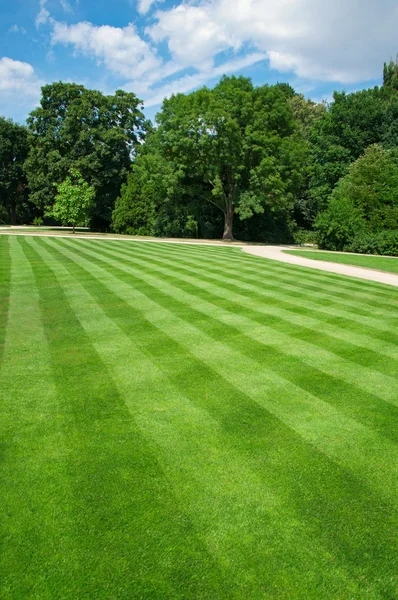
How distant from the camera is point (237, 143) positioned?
33.4m

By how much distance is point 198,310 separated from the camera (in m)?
9.41

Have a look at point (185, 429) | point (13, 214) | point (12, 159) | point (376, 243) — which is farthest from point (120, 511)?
point (13, 214)

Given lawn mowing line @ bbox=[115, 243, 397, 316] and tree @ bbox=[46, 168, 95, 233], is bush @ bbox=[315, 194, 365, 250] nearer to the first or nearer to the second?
lawn mowing line @ bbox=[115, 243, 397, 316]

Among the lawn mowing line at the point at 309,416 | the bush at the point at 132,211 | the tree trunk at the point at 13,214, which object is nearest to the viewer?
the lawn mowing line at the point at 309,416

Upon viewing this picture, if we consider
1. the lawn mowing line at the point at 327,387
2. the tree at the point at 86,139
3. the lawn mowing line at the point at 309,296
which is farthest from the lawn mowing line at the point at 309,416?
the tree at the point at 86,139

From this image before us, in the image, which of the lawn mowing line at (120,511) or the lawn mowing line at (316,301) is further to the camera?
the lawn mowing line at (316,301)

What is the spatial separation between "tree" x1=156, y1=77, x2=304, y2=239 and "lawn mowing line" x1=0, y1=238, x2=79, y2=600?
29.4 meters

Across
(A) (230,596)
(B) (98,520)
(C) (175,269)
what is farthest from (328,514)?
(C) (175,269)

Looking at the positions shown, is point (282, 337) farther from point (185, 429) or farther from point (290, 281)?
point (290, 281)

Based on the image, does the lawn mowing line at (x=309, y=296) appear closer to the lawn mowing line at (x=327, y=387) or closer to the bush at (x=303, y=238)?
the lawn mowing line at (x=327, y=387)

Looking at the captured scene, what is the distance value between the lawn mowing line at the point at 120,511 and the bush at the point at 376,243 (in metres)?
26.4

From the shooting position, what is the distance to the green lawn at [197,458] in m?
2.82

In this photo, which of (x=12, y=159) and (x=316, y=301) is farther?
(x=12, y=159)

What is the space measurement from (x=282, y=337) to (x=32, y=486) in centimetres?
522
